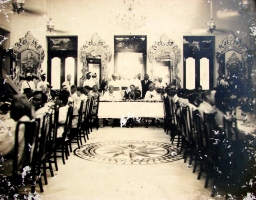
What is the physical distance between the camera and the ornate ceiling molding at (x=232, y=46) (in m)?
3.13

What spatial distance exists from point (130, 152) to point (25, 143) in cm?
201

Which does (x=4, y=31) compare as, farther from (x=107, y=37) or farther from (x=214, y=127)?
(x=214, y=127)

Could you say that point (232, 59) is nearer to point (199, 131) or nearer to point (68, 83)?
point (199, 131)

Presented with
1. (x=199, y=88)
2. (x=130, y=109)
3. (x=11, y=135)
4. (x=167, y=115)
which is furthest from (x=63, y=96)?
(x=167, y=115)

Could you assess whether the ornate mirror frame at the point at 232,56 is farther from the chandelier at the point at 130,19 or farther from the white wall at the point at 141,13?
the chandelier at the point at 130,19

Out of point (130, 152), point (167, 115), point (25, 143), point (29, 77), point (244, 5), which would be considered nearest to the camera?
point (25, 143)

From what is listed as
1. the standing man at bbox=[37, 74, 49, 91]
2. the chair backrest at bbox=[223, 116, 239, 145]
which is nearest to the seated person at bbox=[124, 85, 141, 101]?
the standing man at bbox=[37, 74, 49, 91]

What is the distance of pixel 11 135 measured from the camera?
8.19ft

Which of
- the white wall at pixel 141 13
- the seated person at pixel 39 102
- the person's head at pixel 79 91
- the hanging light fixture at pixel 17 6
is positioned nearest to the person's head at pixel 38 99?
the seated person at pixel 39 102

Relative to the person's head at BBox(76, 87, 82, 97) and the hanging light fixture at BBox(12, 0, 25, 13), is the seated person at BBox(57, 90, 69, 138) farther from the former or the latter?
the hanging light fixture at BBox(12, 0, 25, 13)

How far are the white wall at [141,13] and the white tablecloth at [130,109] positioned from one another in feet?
6.25

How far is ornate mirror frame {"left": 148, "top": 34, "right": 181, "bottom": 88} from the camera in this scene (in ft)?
12.3

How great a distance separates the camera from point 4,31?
296 cm

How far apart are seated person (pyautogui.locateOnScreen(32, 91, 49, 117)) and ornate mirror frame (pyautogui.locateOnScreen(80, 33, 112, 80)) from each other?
2.88 ft
